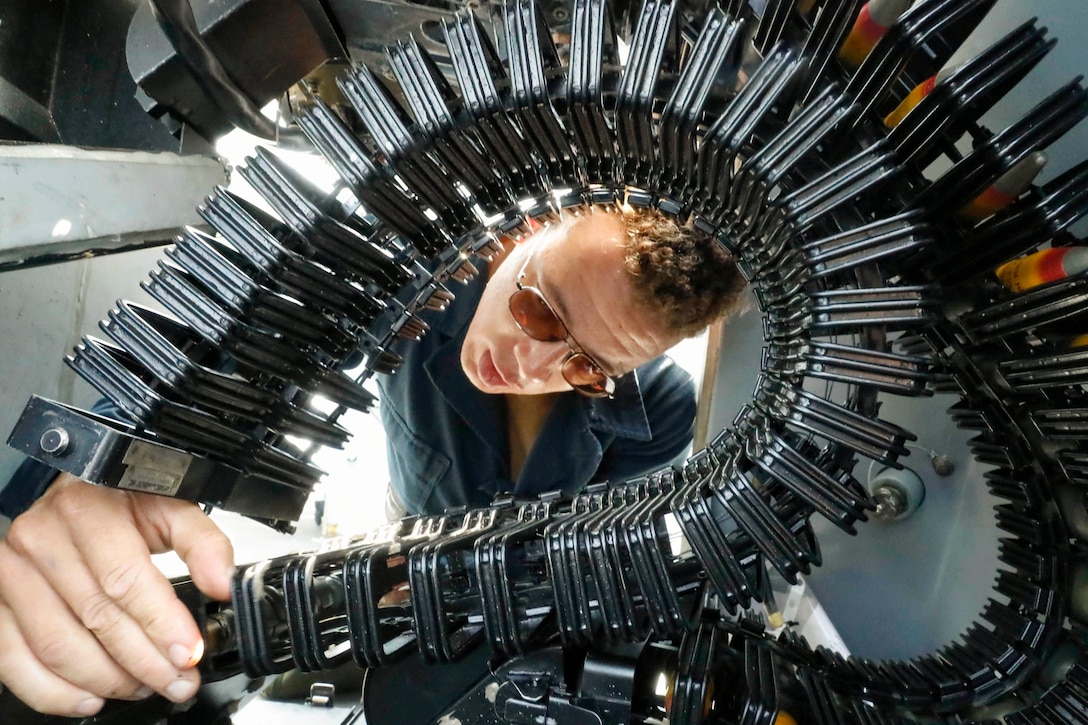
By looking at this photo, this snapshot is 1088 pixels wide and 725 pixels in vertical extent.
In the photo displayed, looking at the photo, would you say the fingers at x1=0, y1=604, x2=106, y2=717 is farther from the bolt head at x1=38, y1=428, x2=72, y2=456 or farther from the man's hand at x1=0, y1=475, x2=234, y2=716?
the bolt head at x1=38, y1=428, x2=72, y2=456

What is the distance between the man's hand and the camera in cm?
49

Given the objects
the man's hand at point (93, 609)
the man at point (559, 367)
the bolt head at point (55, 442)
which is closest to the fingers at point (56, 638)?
the man's hand at point (93, 609)

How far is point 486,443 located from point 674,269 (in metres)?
0.61

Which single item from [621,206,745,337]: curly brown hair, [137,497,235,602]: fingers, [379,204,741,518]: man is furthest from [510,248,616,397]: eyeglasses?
[137,497,235,602]: fingers

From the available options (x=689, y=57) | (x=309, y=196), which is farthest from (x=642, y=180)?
(x=309, y=196)

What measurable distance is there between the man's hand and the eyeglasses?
0.53 metres

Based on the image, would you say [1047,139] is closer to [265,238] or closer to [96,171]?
[265,238]

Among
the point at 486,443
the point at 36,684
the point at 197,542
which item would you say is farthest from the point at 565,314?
the point at 36,684

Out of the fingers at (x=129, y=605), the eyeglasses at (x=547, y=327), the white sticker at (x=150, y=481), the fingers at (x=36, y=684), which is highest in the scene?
the eyeglasses at (x=547, y=327)

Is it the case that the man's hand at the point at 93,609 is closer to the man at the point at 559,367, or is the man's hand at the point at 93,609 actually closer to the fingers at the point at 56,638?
the fingers at the point at 56,638

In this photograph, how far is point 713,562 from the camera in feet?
1.50

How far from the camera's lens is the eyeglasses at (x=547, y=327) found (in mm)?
963

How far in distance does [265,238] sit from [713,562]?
40 centimetres

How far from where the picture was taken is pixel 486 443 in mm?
1340
